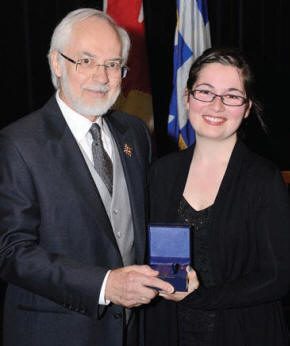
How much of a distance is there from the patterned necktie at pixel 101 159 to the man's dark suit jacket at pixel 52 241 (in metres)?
0.10

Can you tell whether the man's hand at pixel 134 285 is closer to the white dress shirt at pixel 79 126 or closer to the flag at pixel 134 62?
the white dress shirt at pixel 79 126

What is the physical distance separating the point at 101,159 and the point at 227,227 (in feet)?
1.63

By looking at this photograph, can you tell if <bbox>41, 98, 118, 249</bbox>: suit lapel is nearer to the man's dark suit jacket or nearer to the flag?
the man's dark suit jacket

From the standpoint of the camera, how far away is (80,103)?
1823 millimetres

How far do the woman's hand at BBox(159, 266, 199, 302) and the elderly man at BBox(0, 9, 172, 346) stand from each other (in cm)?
12

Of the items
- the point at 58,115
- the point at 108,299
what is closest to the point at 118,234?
the point at 108,299

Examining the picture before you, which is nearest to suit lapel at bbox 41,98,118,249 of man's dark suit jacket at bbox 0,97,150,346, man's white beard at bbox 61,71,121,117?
man's dark suit jacket at bbox 0,97,150,346

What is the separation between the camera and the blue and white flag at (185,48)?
13.0 ft

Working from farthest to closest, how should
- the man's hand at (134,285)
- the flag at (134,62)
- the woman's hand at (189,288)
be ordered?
the flag at (134,62) → the woman's hand at (189,288) → the man's hand at (134,285)

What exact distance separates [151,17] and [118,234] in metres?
3.39

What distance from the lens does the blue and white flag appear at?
396 centimetres

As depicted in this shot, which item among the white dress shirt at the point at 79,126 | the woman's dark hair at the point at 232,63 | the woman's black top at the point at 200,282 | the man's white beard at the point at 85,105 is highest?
the woman's dark hair at the point at 232,63

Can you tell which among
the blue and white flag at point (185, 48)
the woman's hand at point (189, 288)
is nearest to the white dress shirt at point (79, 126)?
the woman's hand at point (189, 288)

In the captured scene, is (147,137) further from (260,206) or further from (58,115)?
(260,206)
